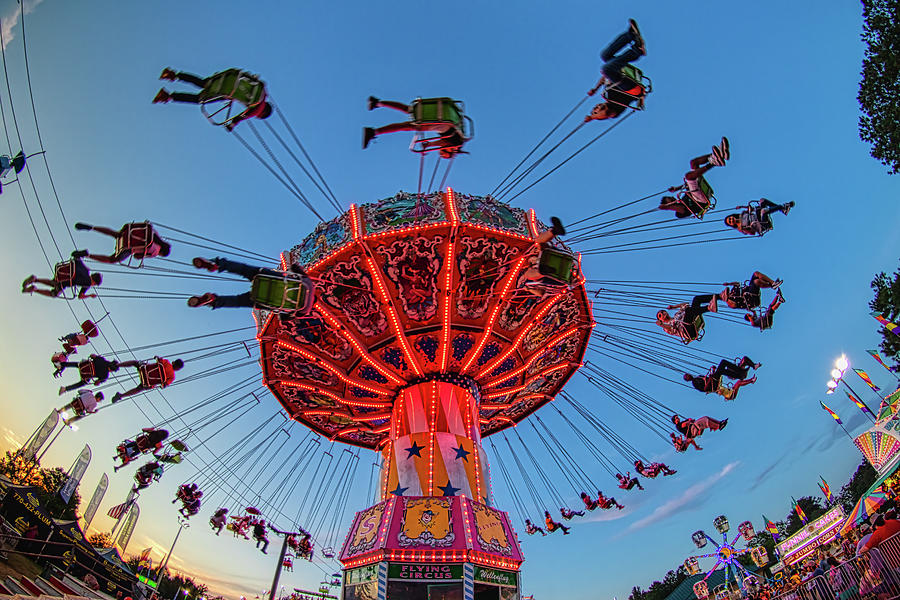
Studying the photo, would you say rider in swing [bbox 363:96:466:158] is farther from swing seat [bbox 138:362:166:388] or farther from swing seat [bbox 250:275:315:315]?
swing seat [bbox 138:362:166:388]

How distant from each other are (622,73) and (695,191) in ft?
10.7

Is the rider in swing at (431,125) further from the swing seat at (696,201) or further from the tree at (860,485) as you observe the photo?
the tree at (860,485)

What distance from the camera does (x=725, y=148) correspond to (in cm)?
888

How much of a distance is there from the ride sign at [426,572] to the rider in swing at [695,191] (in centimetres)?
862

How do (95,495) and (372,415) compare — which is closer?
(372,415)

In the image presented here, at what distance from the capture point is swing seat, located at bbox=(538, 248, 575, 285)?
9023 mm

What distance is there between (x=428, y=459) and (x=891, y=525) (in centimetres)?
993

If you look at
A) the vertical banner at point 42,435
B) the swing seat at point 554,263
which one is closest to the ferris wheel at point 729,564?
the swing seat at point 554,263

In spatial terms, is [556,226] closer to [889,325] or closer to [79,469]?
[889,325]

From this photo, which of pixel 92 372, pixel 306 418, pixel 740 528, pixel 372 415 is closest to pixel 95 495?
pixel 306 418

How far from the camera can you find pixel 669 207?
966cm

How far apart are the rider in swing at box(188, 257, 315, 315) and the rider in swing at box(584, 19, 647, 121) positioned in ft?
19.1

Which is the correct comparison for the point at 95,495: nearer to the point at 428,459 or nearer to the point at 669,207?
the point at 428,459

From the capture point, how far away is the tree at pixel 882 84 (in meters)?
10.6
